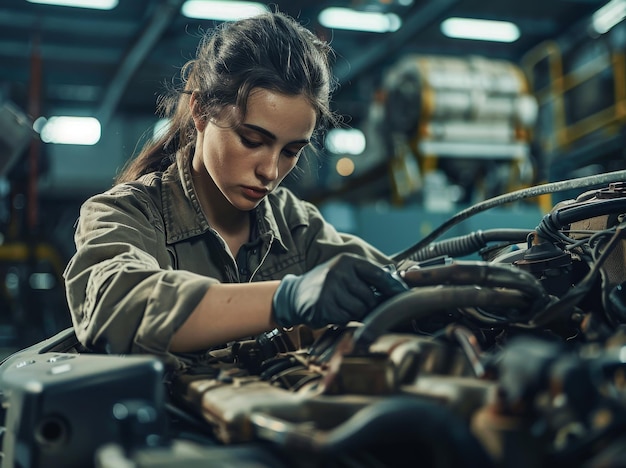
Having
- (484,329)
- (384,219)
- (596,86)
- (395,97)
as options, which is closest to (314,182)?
(395,97)

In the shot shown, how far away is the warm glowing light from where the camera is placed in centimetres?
895

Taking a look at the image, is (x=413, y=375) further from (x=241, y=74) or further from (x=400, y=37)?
(x=400, y=37)

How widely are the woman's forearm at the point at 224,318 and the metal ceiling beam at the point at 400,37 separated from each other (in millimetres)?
5281

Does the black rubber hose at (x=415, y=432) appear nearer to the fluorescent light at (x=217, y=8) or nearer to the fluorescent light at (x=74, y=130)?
the fluorescent light at (x=217, y=8)

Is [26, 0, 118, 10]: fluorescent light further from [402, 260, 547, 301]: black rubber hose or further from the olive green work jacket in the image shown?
[402, 260, 547, 301]: black rubber hose

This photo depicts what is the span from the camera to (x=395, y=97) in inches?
219

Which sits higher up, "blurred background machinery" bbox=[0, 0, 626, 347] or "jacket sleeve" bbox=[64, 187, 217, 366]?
"blurred background machinery" bbox=[0, 0, 626, 347]

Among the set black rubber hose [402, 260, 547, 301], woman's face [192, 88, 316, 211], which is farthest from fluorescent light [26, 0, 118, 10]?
black rubber hose [402, 260, 547, 301]

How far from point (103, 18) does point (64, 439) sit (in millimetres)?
6770

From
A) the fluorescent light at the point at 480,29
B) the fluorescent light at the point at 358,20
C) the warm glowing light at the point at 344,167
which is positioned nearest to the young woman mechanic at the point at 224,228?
the fluorescent light at the point at 358,20

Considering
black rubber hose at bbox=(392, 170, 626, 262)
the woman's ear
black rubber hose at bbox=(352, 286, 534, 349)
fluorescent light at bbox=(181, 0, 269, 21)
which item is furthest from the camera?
fluorescent light at bbox=(181, 0, 269, 21)

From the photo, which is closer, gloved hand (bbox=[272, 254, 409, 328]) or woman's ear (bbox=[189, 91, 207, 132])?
gloved hand (bbox=[272, 254, 409, 328])

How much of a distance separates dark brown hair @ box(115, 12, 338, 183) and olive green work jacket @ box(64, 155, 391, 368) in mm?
135

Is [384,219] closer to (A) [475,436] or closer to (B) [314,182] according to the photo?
(A) [475,436]
